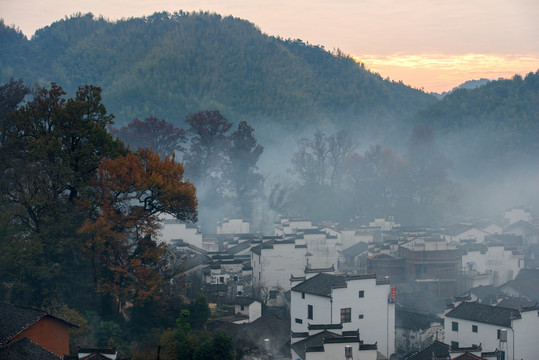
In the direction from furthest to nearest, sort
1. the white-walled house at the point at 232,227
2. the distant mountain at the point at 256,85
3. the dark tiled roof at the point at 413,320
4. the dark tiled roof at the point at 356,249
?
the distant mountain at the point at 256,85 < the white-walled house at the point at 232,227 < the dark tiled roof at the point at 356,249 < the dark tiled roof at the point at 413,320

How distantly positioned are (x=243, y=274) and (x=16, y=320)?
1449 centimetres

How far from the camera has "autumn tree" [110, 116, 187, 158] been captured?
42.2 metres

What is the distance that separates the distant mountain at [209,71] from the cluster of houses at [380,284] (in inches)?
1260

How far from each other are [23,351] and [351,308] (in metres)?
13.2

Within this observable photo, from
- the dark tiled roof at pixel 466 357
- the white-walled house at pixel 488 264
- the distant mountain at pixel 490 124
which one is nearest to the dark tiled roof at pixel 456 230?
the white-walled house at pixel 488 264

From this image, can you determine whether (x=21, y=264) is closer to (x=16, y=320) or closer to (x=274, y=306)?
(x=16, y=320)

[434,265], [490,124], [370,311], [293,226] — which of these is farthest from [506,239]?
[490,124]

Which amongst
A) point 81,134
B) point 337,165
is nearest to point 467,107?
point 337,165

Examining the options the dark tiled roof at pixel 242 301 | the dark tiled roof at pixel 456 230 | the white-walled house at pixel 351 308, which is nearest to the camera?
the white-walled house at pixel 351 308

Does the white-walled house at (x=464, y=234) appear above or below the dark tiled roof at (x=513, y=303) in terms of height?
above

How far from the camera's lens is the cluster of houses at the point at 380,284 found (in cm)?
2231

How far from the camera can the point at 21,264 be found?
19.3m

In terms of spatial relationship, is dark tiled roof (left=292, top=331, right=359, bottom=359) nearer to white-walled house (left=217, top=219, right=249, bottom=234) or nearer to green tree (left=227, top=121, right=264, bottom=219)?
white-walled house (left=217, top=219, right=249, bottom=234)

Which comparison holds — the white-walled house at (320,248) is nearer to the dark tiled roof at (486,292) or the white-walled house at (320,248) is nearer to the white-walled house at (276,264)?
the white-walled house at (276,264)
